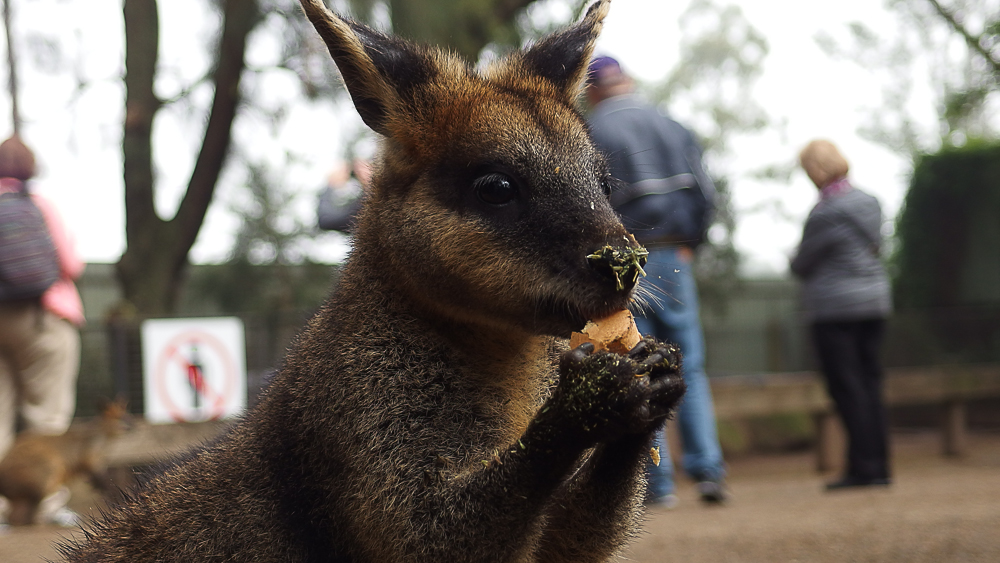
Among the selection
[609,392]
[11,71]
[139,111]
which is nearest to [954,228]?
[139,111]

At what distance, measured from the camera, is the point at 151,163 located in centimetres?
1299

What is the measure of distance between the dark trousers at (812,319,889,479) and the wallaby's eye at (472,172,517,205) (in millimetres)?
5716

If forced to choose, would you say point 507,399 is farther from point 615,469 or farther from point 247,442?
point 247,442

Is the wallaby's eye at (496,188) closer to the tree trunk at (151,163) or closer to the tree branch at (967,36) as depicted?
the tree branch at (967,36)

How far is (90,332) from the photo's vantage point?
474 inches

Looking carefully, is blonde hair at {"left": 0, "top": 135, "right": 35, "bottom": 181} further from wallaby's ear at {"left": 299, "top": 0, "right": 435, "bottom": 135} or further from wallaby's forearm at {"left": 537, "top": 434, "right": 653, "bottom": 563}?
wallaby's forearm at {"left": 537, "top": 434, "right": 653, "bottom": 563}

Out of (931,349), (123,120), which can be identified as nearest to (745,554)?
(123,120)

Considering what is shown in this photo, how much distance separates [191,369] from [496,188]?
839 cm

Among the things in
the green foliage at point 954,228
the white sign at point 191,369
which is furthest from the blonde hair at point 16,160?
the green foliage at point 954,228

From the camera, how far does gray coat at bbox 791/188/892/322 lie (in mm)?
7617

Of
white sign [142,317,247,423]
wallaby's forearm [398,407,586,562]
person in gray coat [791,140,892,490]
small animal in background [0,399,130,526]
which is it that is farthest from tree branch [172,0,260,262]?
wallaby's forearm [398,407,586,562]

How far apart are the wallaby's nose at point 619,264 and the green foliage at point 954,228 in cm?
1543

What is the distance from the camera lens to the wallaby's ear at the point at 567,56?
3348 mm

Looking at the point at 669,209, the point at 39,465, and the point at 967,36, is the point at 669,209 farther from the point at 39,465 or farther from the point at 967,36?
the point at 39,465
